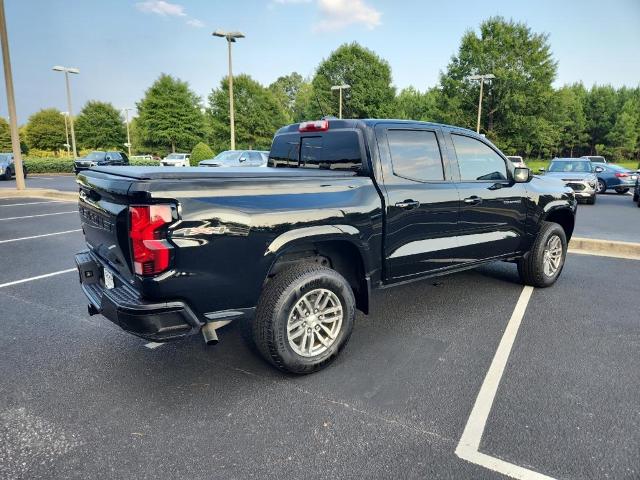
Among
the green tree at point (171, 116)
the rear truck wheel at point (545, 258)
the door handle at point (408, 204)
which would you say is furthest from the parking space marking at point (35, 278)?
the green tree at point (171, 116)

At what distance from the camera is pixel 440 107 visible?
47.4 m

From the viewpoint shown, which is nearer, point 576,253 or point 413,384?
point 413,384

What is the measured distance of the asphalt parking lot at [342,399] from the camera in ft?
7.70

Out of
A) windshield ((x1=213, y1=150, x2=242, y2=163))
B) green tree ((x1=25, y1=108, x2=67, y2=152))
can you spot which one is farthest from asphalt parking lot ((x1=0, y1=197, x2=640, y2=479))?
green tree ((x1=25, y1=108, x2=67, y2=152))

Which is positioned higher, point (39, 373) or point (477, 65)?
point (477, 65)

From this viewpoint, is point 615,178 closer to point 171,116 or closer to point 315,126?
point 315,126

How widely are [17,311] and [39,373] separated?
163 centimetres

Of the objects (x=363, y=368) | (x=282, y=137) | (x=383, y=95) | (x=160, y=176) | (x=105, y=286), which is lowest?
(x=363, y=368)

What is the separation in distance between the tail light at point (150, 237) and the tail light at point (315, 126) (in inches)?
77.0

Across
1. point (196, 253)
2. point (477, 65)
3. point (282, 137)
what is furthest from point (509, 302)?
point (477, 65)

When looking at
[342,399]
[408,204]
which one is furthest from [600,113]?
[342,399]

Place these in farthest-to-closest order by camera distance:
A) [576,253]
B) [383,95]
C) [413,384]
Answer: [383,95]
[576,253]
[413,384]

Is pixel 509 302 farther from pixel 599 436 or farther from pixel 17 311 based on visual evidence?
pixel 17 311

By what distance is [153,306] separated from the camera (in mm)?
2600
